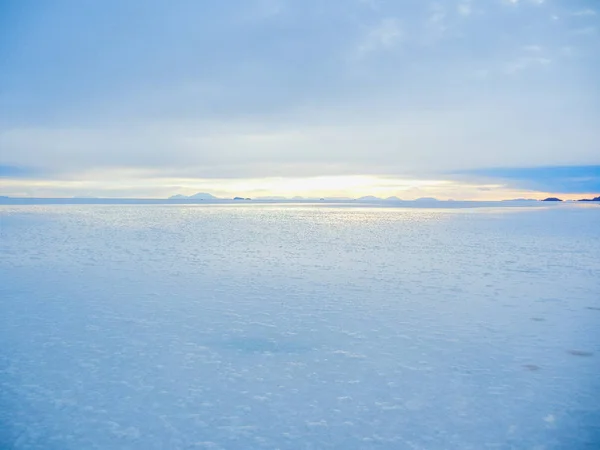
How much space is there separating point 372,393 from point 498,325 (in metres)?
3.85

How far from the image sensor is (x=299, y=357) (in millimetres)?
6852

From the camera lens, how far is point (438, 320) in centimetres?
873

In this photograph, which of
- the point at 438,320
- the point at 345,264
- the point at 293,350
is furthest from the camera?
the point at 345,264

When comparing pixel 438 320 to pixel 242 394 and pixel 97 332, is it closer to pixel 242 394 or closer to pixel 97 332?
pixel 242 394

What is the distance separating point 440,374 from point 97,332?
18.3ft

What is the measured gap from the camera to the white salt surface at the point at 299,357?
16.2ft

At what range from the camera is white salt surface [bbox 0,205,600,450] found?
4926mm

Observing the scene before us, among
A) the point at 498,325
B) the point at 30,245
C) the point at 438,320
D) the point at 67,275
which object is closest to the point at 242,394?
the point at 438,320

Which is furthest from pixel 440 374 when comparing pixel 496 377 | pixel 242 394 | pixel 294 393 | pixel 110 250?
pixel 110 250

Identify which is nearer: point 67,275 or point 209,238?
point 67,275

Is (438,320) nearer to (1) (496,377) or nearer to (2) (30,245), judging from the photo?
(1) (496,377)

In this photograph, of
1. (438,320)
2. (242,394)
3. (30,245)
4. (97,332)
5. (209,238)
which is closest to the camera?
(242,394)

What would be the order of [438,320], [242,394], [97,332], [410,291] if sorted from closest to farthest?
1. [242,394]
2. [97,332]
3. [438,320]
4. [410,291]

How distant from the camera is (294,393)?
18.9 ft
